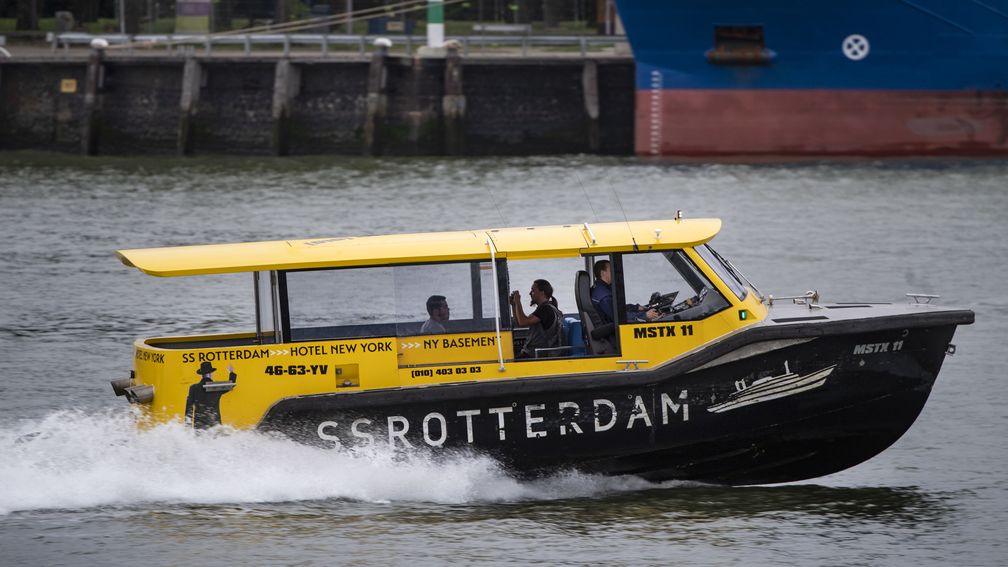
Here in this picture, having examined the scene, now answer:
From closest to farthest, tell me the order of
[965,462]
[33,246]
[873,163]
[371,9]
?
Answer: [965,462] → [33,246] → [873,163] → [371,9]

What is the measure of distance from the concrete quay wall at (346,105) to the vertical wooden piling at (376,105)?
3cm

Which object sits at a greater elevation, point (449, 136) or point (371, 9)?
point (371, 9)

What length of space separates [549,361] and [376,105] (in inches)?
1092

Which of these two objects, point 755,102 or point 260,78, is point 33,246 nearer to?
point 260,78

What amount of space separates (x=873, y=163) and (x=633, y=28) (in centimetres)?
699

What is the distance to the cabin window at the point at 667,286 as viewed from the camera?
10742 mm

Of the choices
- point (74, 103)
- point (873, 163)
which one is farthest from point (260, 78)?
point (873, 163)

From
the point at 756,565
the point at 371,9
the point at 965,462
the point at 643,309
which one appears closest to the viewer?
the point at 756,565

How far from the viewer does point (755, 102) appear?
1473 inches

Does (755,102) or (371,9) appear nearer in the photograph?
(755,102)

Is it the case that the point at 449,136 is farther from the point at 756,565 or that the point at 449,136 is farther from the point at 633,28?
the point at 756,565

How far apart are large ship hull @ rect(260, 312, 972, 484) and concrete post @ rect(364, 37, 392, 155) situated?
90.7ft

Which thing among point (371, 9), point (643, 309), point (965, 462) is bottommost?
point (965, 462)

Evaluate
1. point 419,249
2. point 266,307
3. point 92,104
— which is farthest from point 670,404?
point 92,104
